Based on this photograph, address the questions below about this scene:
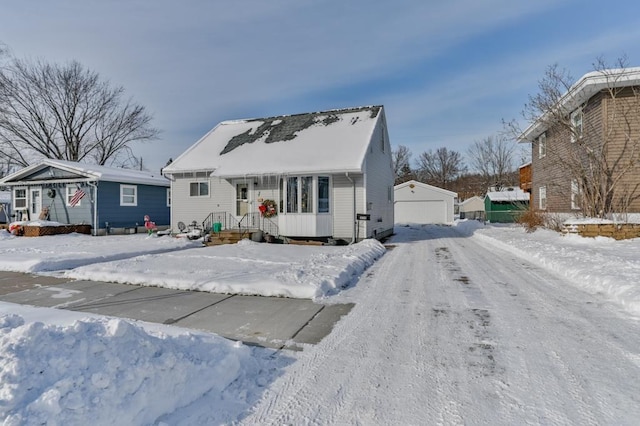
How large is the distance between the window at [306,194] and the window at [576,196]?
9.99 metres

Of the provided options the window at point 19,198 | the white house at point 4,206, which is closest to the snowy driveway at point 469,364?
the window at point 19,198

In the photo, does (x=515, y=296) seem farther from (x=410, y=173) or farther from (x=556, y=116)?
(x=410, y=173)

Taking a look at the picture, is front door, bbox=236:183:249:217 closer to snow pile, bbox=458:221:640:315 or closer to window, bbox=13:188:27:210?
snow pile, bbox=458:221:640:315

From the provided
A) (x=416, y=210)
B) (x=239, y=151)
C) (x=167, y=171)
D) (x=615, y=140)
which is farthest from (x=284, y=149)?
(x=416, y=210)

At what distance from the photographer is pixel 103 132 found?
1246 inches

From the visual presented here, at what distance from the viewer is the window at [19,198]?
1920 cm

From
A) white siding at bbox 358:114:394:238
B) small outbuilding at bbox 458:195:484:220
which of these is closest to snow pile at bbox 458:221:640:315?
white siding at bbox 358:114:394:238

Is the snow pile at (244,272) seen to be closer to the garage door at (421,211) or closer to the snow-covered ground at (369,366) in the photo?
the snow-covered ground at (369,366)

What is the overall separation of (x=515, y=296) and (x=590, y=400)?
3.10 m

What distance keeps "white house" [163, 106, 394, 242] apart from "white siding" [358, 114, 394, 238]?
1.8 inches

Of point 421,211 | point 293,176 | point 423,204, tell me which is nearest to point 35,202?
point 293,176

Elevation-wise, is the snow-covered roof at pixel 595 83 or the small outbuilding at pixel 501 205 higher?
the snow-covered roof at pixel 595 83

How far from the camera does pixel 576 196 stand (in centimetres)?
1292

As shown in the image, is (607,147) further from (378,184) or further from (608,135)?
(378,184)
